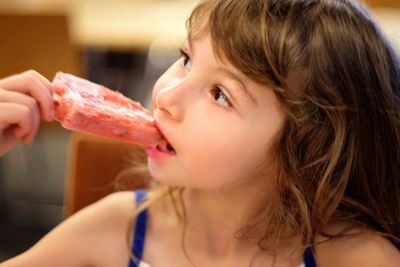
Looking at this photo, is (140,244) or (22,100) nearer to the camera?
(22,100)

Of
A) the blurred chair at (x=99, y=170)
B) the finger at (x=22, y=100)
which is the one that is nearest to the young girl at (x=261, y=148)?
the finger at (x=22, y=100)

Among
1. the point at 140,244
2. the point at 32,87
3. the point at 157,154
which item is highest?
the point at 32,87

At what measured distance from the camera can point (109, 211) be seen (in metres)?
1.30

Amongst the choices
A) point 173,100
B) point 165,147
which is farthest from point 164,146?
point 173,100

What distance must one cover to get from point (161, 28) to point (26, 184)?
1.29 meters

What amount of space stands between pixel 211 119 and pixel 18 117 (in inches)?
12.9

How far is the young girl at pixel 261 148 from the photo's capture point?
3.62 feet

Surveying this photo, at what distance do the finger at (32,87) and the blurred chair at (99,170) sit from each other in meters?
0.50

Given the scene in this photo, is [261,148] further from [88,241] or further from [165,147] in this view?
[88,241]

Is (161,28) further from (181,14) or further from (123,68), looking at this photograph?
(123,68)

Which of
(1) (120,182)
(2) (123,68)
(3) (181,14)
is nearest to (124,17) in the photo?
(3) (181,14)

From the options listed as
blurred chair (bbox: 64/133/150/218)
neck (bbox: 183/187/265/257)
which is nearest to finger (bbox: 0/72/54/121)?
neck (bbox: 183/187/265/257)

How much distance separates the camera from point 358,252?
1260 millimetres

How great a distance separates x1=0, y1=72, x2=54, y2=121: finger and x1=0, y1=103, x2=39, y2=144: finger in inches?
1.2
